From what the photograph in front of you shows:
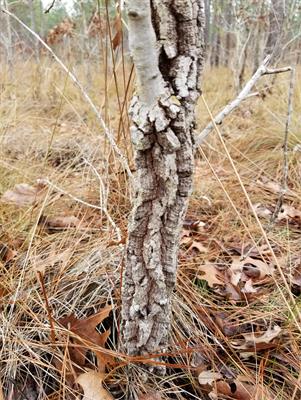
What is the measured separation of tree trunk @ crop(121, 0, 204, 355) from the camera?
0.49 metres

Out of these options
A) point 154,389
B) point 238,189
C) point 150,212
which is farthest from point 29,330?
point 238,189

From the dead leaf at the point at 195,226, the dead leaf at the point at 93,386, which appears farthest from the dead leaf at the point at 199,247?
the dead leaf at the point at 93,386

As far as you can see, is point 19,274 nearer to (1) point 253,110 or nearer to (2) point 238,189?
(2) point 238,189

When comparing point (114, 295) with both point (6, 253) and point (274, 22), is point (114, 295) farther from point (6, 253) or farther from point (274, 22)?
point (274, 22)

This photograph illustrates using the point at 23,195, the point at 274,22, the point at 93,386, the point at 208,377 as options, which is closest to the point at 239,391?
the point at 208,377

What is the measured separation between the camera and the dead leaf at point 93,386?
0.70m

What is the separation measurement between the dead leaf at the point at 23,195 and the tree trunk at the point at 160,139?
72 centimetres

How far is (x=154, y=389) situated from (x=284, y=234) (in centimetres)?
76

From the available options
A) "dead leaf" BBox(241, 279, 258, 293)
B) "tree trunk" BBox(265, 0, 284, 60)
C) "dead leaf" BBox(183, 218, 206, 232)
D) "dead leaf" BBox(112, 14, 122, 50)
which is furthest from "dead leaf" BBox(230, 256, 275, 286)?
"tree trunk" BBox(265, 0, 284, 60)

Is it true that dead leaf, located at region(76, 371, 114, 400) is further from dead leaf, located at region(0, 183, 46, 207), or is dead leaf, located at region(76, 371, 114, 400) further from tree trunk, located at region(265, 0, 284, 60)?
tree trunk, located at region(265, 0, 284, 60)

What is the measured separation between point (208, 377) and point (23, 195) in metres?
0.93

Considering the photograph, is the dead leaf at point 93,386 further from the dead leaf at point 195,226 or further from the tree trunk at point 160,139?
the dead leaf at point 195,226

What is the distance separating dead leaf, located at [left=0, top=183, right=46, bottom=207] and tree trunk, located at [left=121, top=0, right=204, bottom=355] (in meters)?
0.72

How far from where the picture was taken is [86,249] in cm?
107
